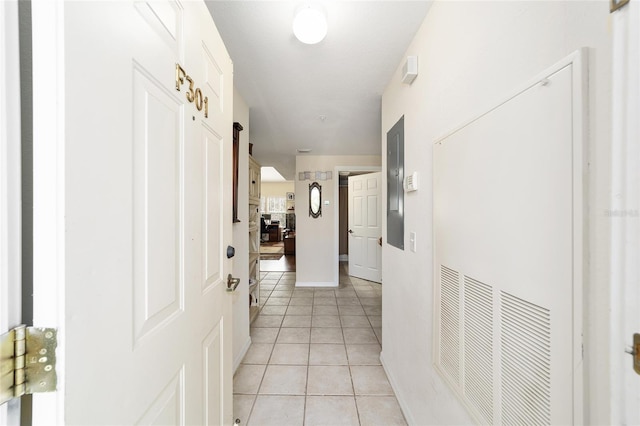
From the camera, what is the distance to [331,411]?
1.62 metres

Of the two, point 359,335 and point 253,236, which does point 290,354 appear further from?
point 253,236

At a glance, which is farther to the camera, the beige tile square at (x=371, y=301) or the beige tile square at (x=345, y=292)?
the beige tile square at (x=345, y=292)

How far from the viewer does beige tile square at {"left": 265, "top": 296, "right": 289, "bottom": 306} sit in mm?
3569

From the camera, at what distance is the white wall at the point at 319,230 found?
4441 millimetres

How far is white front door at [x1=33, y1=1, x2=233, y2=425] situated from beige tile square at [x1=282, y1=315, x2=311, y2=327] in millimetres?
2029

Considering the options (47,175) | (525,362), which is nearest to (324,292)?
(525,362)

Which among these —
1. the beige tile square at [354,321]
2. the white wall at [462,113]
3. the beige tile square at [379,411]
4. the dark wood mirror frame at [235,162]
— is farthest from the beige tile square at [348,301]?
the dark wood mirror frame at [235,162]

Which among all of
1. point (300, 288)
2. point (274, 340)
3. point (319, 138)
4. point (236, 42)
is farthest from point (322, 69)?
point (300, 288)

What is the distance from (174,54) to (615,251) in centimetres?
115

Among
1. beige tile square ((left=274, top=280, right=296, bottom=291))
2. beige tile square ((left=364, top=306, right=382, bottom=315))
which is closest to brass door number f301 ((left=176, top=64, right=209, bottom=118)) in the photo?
beige tile square ((left=364, top=306, right=382, bottom=315))

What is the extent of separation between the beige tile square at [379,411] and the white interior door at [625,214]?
142 centimetres

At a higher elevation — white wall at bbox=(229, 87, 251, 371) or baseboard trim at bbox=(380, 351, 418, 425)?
white wall at bbox=(229, 87, 251, 371)

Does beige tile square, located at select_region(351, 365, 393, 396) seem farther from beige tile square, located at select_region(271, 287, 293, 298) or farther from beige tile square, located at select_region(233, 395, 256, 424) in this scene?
beige tile square, located at select_region(271, 287, 293, 298)

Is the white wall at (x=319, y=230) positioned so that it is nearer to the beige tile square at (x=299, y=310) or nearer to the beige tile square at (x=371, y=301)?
the beige tile square at (x=371, y=301)
